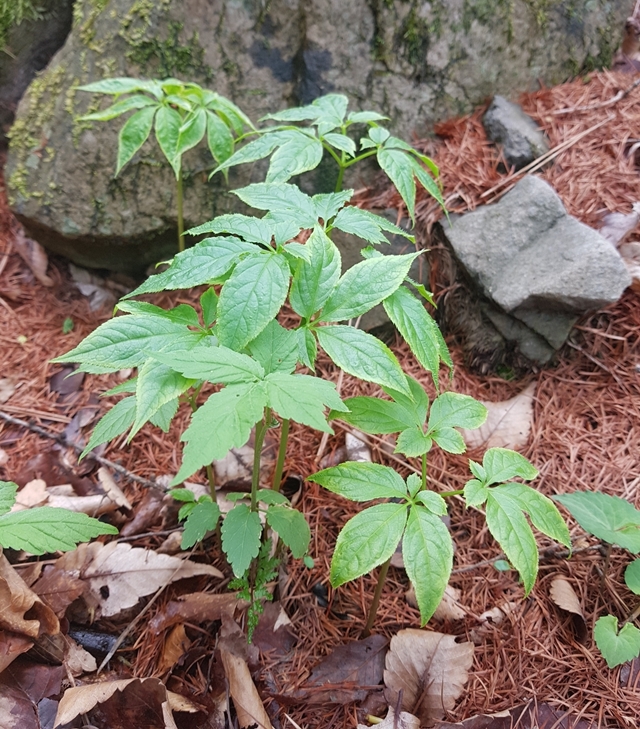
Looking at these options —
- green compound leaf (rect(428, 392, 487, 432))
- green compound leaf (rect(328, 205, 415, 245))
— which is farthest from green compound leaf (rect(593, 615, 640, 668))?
green compound leaf (rect(328, 205, 415, 245))

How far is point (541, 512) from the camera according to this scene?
4.20 ft

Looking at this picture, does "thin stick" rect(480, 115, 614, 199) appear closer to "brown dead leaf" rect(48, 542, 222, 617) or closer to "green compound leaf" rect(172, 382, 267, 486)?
"green compound leaf" rect(172, 382, 267, 486)

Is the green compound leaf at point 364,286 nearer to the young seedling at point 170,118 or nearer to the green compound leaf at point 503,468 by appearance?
the green compound leaf at point 503,468

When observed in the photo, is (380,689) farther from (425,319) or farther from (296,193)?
(296,193)

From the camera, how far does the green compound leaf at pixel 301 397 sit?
3.25ft

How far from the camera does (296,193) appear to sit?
1.40 m

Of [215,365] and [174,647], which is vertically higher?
[215,365]

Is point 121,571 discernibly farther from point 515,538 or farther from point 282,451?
point 515,538

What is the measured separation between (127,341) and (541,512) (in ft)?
3.60

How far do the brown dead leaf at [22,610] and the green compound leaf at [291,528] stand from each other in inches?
28.4

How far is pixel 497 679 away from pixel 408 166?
5.38ft

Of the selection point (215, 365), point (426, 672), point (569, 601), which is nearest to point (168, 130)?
point (215, 365)

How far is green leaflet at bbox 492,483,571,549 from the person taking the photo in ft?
4.16

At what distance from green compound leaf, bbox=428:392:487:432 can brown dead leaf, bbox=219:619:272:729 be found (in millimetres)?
874
